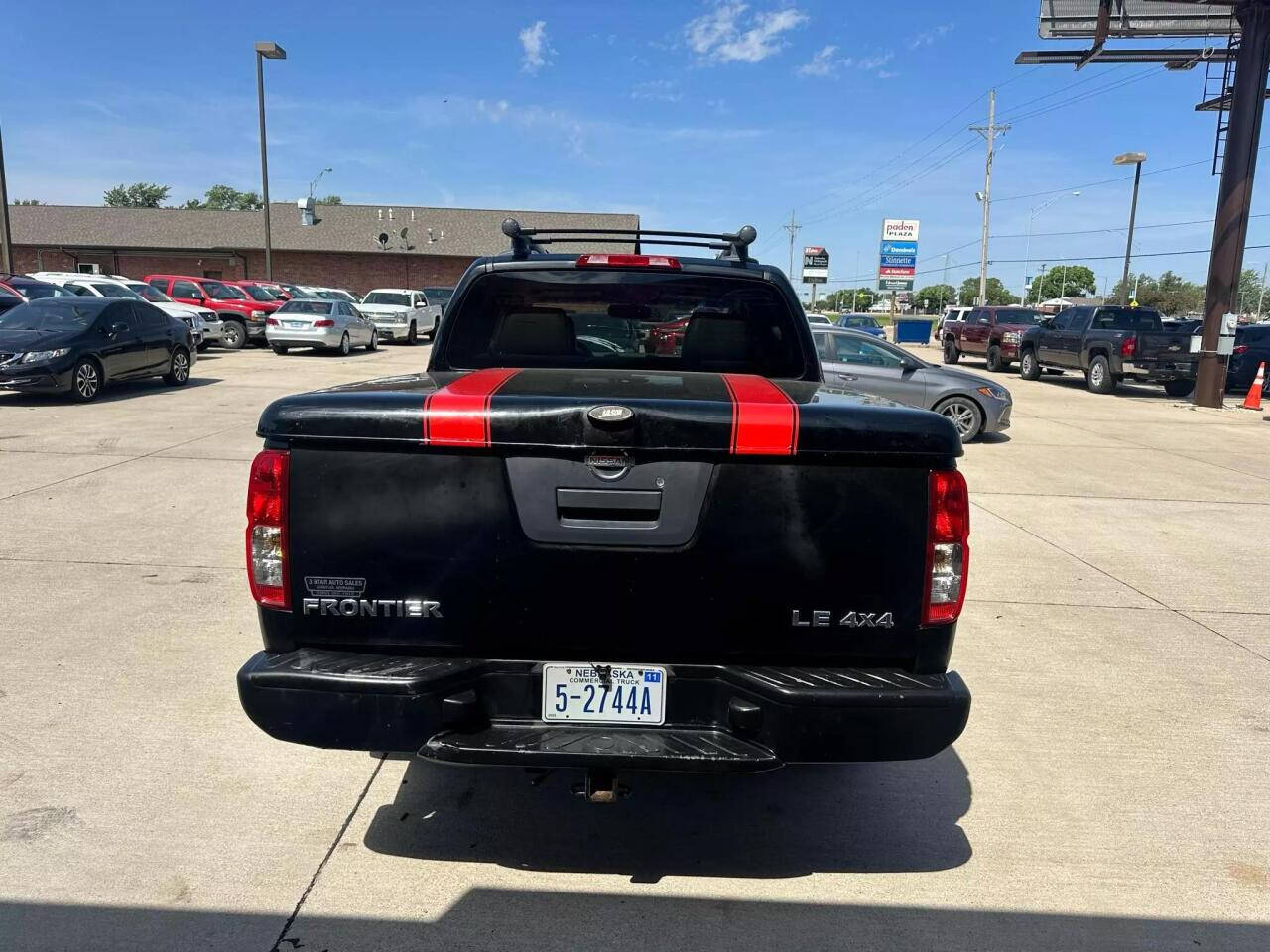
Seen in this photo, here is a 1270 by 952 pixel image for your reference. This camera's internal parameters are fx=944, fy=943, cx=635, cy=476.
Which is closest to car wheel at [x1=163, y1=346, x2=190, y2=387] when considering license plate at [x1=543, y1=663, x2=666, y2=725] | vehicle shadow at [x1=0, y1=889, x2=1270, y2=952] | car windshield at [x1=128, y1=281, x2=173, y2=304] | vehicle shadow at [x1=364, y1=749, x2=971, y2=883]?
car windshield at [x1=128, y1=281, x2=173, y2=304]

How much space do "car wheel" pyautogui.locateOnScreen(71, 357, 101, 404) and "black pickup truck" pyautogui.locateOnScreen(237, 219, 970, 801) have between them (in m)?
13.2

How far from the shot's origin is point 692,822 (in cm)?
355

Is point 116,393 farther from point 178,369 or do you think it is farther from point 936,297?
point 936,297

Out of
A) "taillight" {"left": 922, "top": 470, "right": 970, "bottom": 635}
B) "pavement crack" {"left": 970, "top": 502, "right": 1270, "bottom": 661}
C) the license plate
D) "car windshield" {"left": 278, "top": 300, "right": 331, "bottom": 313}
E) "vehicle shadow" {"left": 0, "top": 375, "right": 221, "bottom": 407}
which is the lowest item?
"pavement crack" {"left": 970, "top": 502, "right": 1270, "bottom": 661}

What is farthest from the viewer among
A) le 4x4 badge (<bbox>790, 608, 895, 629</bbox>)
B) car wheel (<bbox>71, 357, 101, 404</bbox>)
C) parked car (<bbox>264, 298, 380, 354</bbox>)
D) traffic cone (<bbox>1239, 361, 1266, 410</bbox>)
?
parked car (<bbox>264, 298, 380, 354</bbox>)

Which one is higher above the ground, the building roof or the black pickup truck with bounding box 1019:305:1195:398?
the building roof

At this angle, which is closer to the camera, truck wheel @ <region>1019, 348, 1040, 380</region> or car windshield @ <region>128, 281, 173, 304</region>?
car windshield @ <region>128, 281, 173, 304</region>

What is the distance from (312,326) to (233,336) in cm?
387

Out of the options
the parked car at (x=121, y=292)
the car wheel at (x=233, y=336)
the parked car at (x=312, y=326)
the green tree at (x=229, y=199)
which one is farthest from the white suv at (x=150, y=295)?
the green tree at (x=229, y=199)

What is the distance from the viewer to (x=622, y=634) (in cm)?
274

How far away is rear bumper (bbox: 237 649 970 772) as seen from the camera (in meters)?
2.68

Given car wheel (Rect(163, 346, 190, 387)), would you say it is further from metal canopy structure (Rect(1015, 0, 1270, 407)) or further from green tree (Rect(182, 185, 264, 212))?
green tree (Rect(182, 185, 264, 212))

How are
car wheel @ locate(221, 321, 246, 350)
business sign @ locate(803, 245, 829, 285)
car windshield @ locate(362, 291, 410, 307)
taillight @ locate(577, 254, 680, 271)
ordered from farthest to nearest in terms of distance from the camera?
business sign @ locate(803, 245, 829, 285) → car windshield @ locate(362, 291, 410, 307) → car wheel @ locate(221, 321, 246, 350) → taillight @ locate(577, 254, 680, 271)

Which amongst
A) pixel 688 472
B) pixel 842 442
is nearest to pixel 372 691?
pixel 688 472
